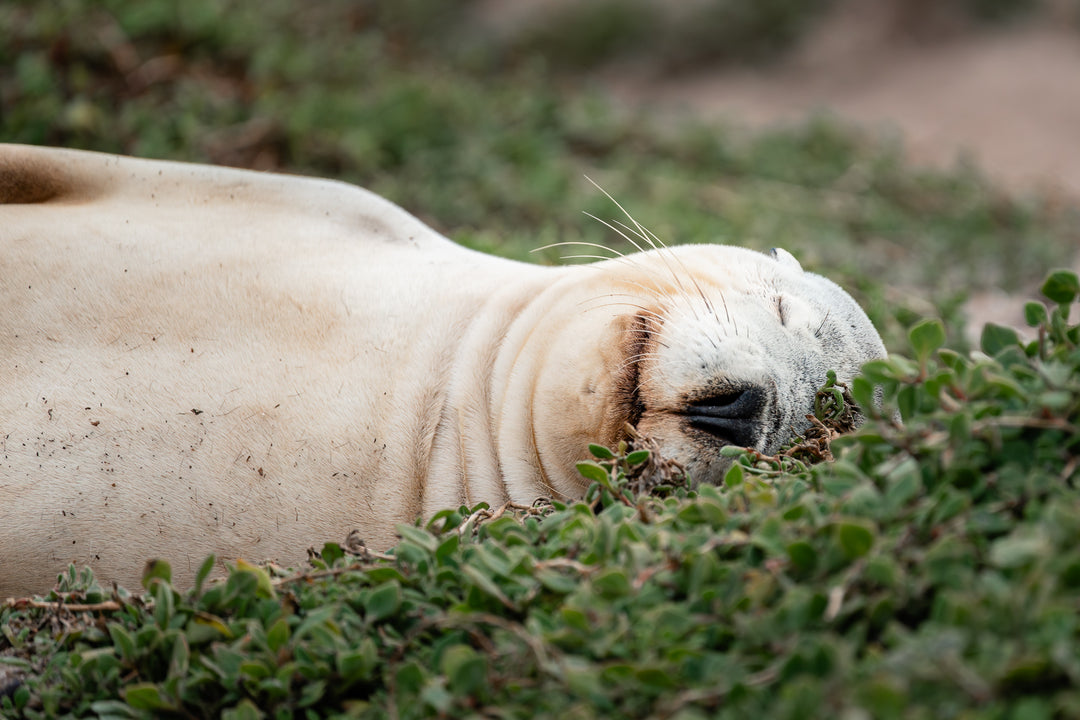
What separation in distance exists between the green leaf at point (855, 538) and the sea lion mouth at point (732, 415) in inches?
33.1

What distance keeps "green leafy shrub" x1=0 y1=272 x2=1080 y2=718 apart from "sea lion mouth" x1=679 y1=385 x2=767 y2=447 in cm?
29

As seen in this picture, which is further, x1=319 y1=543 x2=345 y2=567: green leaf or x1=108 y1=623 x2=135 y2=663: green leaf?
x1=319 y1=543 x2=345 y2=567: green leaf

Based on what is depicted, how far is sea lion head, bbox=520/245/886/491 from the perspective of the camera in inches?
82.8

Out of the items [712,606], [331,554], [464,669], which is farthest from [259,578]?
[712,606]

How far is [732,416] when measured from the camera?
2.10 metres

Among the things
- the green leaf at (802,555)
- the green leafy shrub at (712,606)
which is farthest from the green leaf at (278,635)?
the green leaf at (802,555)

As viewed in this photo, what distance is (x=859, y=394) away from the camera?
1.64 metres

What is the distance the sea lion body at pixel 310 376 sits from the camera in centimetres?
211

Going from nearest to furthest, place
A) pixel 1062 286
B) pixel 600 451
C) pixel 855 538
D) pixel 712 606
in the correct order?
1. pixel 855 538
2. pixel 712 606
3. pixel 1062 286
4. pixel 600 451

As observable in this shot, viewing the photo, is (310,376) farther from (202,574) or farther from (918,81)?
(918,81)

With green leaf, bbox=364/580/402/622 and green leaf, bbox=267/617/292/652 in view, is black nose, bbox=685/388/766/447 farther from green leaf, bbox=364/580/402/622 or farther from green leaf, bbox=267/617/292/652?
green leaf, bbox=267/617/292/652

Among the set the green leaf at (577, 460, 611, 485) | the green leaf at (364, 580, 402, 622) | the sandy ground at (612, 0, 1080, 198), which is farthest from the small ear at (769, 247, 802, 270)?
the sandy ground at (612, 0, 1080, 198)

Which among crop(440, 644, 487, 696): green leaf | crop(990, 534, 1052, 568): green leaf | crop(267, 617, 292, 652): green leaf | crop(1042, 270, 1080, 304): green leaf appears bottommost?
crop(267, 617, 292, 652): green leaf

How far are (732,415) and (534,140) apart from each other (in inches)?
176
